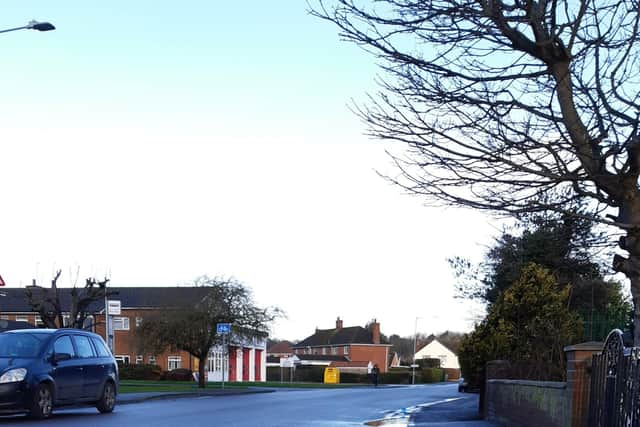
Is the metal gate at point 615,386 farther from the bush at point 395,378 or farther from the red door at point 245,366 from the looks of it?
the bush at point 395,378

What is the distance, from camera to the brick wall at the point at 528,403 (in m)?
12.9

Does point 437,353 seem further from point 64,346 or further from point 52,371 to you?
point 52,371

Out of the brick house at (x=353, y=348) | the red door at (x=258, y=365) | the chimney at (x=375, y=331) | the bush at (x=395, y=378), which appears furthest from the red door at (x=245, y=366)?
the chimney at (x=375, y=331)

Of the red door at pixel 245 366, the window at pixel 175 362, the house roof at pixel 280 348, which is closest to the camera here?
the window at pixel 175 362

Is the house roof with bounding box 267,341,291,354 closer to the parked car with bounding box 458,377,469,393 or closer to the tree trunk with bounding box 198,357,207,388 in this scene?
the parked car with bounding box 458,377,469,393

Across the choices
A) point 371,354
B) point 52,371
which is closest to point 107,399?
point 52,371

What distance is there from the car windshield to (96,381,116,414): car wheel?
7.17 feet

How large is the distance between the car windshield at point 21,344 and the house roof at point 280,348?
151034 mm

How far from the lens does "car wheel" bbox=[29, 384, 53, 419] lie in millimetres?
16266

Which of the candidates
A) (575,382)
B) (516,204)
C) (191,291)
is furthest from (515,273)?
(191,291)

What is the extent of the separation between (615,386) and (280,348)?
163 meters

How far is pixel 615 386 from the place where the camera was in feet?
31.7

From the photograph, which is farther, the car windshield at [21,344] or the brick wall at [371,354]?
the brick wall at [371,354]

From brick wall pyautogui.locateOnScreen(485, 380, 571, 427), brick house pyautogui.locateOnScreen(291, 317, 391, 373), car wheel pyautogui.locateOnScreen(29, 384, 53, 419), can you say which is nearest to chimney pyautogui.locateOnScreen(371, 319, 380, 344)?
brick house pyautogui.locateOnScreen(291, 317, 391, 373)
